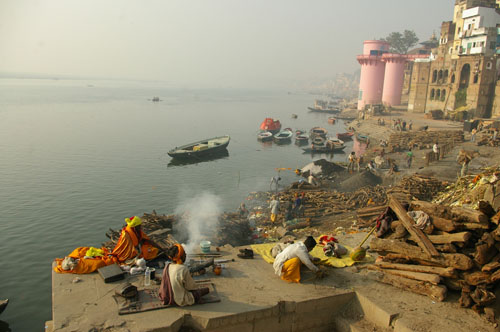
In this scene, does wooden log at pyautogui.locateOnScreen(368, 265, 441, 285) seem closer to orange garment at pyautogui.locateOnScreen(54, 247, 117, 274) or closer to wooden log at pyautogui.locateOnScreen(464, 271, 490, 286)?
wooden log at pyautogui.locateOnScreen(464, 271, 490, 286)

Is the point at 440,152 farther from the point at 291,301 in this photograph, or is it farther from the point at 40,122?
the point at 40,122

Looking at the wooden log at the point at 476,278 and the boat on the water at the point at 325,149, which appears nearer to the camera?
the wooden log at the point at 476,278

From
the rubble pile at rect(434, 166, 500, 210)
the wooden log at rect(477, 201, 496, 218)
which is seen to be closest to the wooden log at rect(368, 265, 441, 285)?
the wooden log at rect(477, 201, 496, 218)

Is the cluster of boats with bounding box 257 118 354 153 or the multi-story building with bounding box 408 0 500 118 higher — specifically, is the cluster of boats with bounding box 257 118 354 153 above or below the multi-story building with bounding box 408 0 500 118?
below

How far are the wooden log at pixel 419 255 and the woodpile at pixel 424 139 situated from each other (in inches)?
979

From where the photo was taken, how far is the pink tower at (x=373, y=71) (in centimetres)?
6656

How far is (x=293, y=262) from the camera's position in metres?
7.94

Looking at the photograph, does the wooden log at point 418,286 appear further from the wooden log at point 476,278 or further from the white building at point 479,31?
the white building at point 479,31

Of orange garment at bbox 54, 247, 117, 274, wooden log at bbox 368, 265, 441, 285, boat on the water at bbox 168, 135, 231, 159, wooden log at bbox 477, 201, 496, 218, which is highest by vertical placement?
wooden log at bbox 477, 201, 496, 218

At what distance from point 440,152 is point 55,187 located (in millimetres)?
26453

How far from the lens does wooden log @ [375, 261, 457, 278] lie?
702cm

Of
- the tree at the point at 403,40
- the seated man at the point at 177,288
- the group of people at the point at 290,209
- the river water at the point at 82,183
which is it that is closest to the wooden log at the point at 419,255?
the seated man at the point at 177,288

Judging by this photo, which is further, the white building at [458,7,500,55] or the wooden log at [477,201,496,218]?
the white building at [458,7,500,55]

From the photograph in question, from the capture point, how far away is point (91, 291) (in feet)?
23.5
